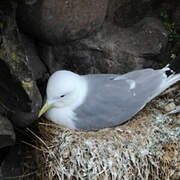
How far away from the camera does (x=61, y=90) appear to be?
2051 mm

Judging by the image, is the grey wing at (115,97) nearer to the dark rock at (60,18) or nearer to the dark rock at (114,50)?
the dark rock at (114,50)

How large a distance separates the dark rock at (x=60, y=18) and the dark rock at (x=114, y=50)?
0.53ft

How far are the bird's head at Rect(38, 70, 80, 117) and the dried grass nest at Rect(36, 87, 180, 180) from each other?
0.14 m

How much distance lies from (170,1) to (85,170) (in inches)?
53.0

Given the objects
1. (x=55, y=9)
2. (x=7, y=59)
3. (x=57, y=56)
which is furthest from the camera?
(x=57, y=56)

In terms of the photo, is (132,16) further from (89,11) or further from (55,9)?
(55,9)

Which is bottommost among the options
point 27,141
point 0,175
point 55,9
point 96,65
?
point 0,175

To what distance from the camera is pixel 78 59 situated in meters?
2.38

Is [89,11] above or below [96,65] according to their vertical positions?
above

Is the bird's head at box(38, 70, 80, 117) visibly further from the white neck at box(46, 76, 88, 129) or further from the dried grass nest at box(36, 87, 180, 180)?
the dried grass nest at box(36, 87, 180, 180)

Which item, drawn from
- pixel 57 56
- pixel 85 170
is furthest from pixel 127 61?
pixel 85 170

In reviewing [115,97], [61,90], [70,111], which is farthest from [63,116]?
[115,97]

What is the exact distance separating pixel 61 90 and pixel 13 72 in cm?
52

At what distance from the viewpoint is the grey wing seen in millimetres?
2117
